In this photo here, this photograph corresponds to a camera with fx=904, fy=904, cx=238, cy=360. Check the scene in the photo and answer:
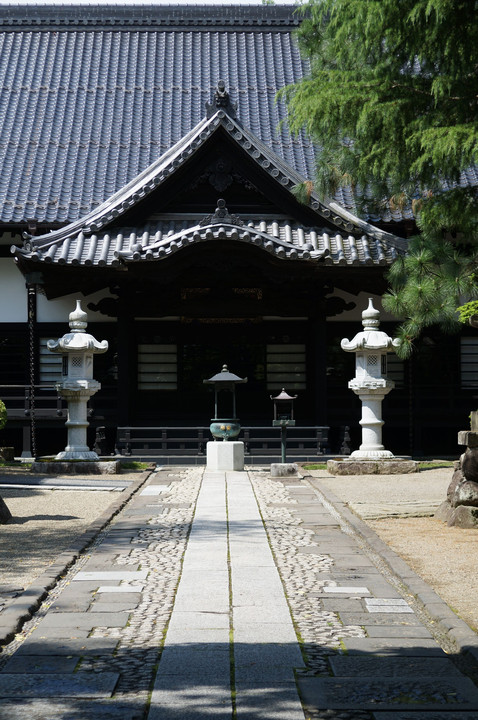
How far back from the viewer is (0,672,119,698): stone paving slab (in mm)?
4402

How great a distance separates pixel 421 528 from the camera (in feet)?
32.2

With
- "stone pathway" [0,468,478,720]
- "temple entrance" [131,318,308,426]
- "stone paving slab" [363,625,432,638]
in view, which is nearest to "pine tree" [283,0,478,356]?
"stone pathway" [0,468,478,720]

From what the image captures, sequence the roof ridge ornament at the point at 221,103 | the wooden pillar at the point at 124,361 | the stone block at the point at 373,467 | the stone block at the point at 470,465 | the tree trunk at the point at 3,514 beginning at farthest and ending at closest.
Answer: the roof ridge ornament at the point at 221,103
the wooden pillar at the point at 124,361
the stone block at the point at 373,467
the tree trunk at the point at 3,514
the stone block at the point at 470,465

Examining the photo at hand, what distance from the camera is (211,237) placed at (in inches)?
687

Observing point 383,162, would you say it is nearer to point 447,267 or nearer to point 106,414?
point 447,267

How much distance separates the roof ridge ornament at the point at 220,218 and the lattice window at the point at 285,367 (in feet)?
10.7

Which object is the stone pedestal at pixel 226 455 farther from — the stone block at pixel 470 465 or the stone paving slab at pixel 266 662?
the stone paving slab at pixel 266 662

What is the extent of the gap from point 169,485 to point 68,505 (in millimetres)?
2595

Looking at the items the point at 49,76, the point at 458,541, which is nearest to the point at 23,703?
the point at 458,541

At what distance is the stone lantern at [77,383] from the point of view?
56.4ft

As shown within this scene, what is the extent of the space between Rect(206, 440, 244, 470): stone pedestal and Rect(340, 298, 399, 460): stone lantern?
2.17 m

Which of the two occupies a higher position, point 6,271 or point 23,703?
point 6,271

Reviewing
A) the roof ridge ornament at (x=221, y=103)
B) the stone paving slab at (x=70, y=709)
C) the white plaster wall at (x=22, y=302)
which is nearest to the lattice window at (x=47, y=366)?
the white plaster wall at (x=22, y=302)

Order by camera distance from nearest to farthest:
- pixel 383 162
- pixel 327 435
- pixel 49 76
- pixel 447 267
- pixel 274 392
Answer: pixel 383 162
pixel 447 267
pixel 327 435
pixel 274 392
pixel 49 76
